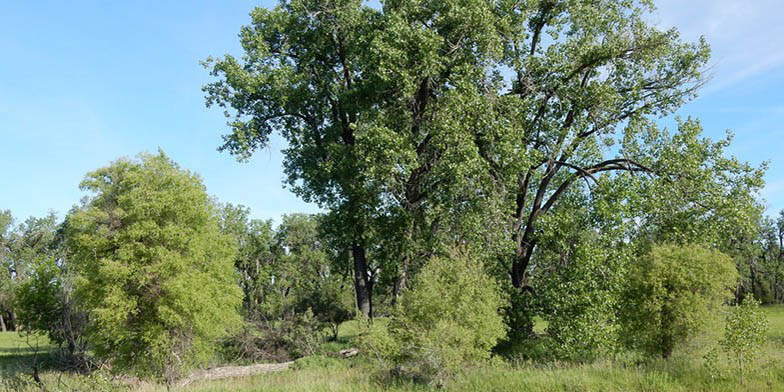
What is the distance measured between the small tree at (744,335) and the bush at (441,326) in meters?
5.29

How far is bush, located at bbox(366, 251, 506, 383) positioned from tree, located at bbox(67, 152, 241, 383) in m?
8.76

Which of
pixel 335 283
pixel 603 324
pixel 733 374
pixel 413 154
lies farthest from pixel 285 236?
pixel 733 374

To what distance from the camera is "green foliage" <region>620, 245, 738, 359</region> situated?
13.8 m

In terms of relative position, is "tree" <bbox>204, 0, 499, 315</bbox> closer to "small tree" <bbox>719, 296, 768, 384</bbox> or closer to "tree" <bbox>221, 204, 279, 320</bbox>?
"small tree" <bbox>719, 296, 768, 384</bbox>

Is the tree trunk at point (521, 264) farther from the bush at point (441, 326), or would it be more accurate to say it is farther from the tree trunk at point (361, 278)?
the tree trunk at point (361, 278)

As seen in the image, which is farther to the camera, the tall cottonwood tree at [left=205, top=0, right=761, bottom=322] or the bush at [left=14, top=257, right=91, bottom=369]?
the bush at [left=14, top=257, right=91, bottom=369]

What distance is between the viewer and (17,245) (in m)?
59.0

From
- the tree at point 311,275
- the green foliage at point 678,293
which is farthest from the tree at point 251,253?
the green foliage at point 678,293

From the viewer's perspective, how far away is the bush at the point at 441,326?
500 inches

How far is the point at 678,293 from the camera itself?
45.9 feet

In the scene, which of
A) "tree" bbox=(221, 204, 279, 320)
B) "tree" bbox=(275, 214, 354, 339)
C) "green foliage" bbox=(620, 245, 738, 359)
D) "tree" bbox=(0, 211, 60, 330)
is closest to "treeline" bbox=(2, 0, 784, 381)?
"green foliage" bbox=(620, 245, 738, 359)

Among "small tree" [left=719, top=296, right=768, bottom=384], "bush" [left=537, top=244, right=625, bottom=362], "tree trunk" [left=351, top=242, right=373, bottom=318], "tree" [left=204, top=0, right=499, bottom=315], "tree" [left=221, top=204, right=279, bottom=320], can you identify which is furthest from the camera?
"tree" [left=221, top=204, right=279, bottom=320]

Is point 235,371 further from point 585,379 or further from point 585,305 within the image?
point 585,379

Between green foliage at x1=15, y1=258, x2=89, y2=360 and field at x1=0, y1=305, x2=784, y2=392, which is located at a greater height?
green foliage at x1=15, y1=258, x2=89, y2=360
